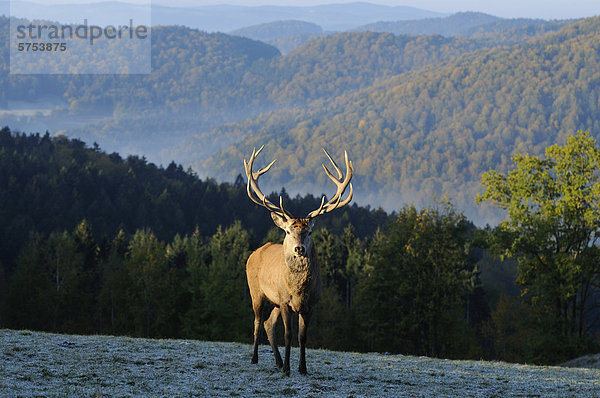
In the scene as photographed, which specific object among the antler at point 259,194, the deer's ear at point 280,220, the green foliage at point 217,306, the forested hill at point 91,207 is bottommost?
the green foliage at point 217,306

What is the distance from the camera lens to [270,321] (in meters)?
19.8

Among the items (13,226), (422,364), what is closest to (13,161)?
(13,226)

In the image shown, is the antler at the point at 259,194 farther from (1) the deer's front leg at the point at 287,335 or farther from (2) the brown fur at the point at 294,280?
(1) the deer's front leg at the point at 287,335

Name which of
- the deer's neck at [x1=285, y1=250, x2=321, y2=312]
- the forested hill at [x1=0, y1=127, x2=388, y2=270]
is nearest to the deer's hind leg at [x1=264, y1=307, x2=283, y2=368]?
the deer's neck at [x1=285, y1=250, x2=321, y2=312]

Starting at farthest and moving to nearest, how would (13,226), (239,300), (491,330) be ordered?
1. (13,226)
2. (491,330)
3. (239,300)

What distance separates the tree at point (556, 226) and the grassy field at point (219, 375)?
22.8 metres

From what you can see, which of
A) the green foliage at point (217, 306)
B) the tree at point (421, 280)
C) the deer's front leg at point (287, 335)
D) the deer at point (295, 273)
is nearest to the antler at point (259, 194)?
the deer at point (295, 273)

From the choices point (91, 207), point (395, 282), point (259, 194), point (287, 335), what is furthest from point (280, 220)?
point (91, 207)

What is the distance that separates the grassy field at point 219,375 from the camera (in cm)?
1552

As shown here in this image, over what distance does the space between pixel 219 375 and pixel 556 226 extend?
34.3 metres

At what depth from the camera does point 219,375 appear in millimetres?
17625

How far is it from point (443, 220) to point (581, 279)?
12915 millimetres

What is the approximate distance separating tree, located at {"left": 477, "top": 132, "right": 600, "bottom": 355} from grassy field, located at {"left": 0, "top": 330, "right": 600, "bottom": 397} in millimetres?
22840

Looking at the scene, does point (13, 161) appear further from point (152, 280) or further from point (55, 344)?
point (55, 344)
